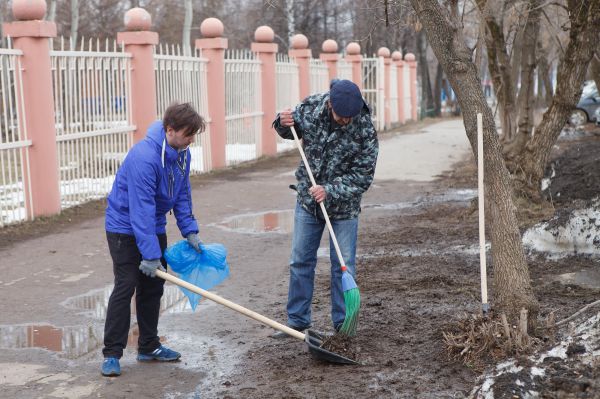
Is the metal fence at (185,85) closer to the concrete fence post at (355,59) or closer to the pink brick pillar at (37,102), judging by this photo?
the pink brick pillar at (37,102)

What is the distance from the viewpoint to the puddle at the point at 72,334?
18.0ft

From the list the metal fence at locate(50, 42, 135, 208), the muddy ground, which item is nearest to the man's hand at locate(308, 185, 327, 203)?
the muddy ground

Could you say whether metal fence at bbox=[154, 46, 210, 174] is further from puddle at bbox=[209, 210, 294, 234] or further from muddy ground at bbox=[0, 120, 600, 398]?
puddle at bbox=[209, 210, 294, 234]

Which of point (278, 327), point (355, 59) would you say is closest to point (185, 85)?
point (278, 327)

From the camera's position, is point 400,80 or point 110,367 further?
point 400,80

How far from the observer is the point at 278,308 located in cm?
639

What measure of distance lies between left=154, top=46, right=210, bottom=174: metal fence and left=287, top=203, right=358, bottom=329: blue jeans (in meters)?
8.17

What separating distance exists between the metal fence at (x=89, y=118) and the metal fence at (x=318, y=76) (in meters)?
9.79

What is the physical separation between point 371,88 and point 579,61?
69.2ft

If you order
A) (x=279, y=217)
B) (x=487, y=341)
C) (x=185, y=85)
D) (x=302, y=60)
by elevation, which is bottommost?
(x=279, y=217)

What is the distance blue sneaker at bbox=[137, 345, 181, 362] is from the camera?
5160mm

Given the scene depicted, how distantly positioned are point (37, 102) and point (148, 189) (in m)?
5.61

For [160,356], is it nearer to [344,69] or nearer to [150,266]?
[150,266]

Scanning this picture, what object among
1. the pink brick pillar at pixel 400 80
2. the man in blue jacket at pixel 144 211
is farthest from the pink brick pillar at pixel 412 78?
the man in blue jacket at pixel 144 211
